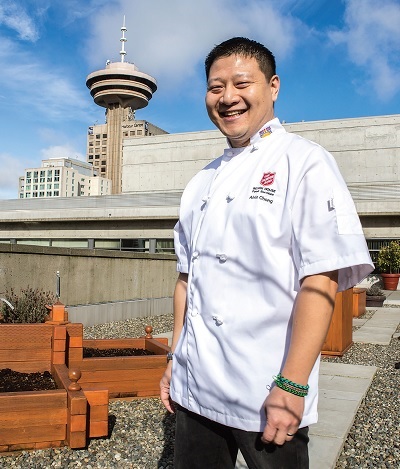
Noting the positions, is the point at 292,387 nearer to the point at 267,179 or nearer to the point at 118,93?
the point at 267,179

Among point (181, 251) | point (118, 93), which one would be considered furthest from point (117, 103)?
point (181, 251)

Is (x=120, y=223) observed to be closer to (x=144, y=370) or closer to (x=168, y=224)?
(x=168, y=224)

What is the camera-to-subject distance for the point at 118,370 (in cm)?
552

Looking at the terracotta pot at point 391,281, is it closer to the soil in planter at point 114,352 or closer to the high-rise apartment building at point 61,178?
the soil in planter at point 114,352

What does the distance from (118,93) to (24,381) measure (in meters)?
134

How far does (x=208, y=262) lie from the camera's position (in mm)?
1865

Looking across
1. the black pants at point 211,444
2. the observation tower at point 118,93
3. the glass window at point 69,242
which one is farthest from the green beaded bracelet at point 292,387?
the observation tower at point 118,93

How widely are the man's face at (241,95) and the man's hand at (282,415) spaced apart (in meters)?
1.02

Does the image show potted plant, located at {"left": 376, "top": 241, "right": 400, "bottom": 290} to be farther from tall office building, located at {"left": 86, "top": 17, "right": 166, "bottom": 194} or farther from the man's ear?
tall office building, located at {"left": 86, "top": 17, "right": 166, "bottom": 194}

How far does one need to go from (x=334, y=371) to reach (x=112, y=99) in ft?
456

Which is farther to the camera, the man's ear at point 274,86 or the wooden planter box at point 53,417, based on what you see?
the wooden planter box at point 53,417

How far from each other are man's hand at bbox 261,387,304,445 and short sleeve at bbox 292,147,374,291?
38cm

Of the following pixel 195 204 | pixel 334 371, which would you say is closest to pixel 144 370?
pixel 334 371

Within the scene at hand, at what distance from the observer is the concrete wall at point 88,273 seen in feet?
33.7
